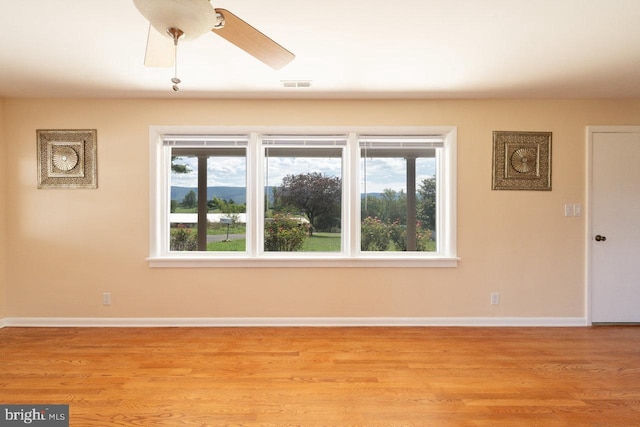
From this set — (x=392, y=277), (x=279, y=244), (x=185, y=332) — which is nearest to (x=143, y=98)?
(x=279, y=244)

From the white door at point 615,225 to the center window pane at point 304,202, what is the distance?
254cm

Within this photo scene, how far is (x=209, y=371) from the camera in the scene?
8.18 feet

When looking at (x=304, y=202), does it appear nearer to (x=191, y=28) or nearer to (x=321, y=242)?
(x=321, y=242)

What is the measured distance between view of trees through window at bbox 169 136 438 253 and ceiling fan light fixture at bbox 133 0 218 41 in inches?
88.4

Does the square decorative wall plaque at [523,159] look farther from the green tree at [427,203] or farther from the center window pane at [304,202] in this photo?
the center window pane at [304,202]

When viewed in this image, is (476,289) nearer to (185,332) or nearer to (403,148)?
(403,148)

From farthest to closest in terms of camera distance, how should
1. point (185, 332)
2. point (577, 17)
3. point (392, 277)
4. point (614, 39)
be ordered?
point (392, 277) → point (185, 332) → point (614, 39) → point (577, 17)

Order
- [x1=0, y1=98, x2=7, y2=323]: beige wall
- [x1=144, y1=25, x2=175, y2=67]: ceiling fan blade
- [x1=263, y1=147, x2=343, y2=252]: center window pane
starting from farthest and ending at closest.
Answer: [x1=263, y1=147, x2=343, y2=252]: center window pane < [x1=0, y1=98, x2=7, y2=323]: beige wall < [x1=144, y1=25, x2=175, y2=67]: ceiling fan blade

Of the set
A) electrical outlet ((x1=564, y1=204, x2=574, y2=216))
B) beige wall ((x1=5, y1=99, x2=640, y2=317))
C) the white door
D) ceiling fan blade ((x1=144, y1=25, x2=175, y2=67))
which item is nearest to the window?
beige wall ((x1=5, y1=99, x2=640, y2=317))

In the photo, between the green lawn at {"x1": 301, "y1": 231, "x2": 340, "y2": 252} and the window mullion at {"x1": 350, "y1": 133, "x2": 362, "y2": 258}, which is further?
the green lawn at {"x1": 301, "y1": 231, "x2": 340, "y2": 252}

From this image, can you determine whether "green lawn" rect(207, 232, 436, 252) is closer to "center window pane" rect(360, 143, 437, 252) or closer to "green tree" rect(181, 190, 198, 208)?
"center window pane" rect(360, 143, 437, 252)

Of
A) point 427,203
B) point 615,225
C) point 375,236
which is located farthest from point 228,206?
point 615,225

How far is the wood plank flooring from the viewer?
6.54ft

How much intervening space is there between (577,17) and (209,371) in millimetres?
3265
